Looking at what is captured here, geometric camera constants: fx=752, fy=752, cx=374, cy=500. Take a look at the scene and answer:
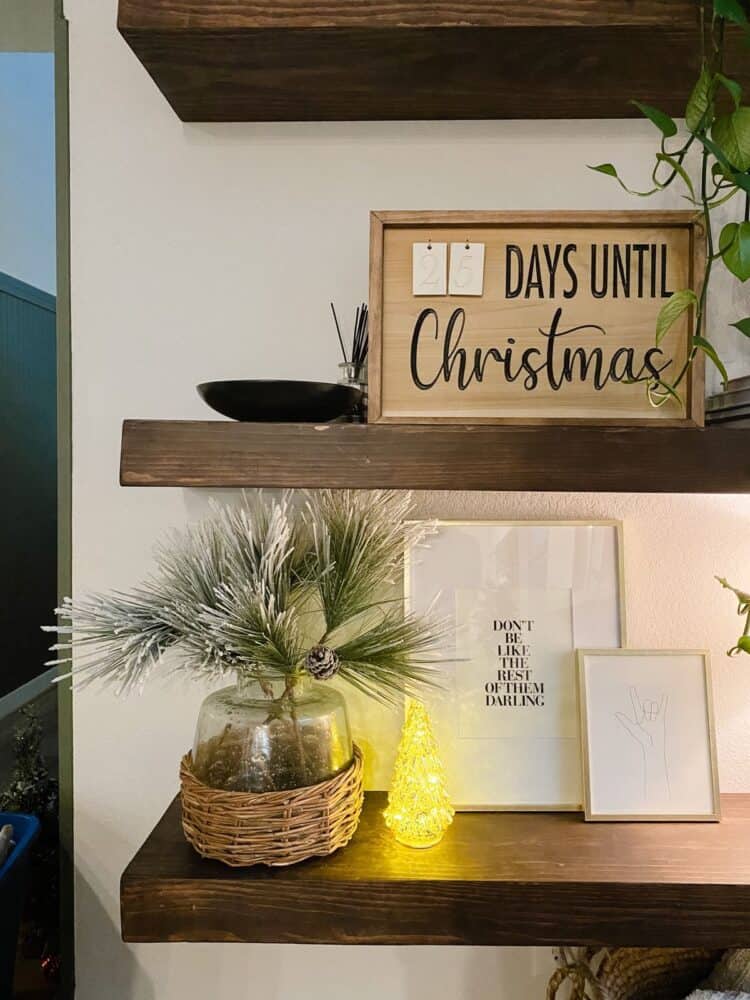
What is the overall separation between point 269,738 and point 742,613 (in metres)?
0.60

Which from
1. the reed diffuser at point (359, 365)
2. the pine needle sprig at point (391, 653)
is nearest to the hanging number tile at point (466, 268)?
the reed diffuser at point (359, 365)

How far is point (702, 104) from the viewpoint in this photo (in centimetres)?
74

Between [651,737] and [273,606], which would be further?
[651,737]

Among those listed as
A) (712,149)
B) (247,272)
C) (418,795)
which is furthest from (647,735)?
(247,272)

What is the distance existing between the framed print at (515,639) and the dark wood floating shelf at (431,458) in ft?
0.67

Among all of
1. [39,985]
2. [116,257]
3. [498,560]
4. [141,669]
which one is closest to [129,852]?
[39,985]

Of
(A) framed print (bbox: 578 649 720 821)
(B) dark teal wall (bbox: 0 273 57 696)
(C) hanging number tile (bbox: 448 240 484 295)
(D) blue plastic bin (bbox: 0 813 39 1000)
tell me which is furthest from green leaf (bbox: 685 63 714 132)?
(D) blue plastic bin (bbox: 0 813 39 1000)

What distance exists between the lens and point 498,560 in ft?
3.05

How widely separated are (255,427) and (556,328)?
0.34m

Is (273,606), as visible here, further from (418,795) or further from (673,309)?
(673,309)

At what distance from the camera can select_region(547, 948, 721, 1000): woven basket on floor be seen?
0.84 m

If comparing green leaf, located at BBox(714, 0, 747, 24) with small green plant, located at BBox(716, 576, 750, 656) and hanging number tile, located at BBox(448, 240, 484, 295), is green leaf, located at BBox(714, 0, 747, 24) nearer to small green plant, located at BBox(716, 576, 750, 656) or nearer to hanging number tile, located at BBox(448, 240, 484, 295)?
hanging number tile, located at BBox(448, 240, 484, 295)

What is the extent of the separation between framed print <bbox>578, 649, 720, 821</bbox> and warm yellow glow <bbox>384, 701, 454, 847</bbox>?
0.18 meters

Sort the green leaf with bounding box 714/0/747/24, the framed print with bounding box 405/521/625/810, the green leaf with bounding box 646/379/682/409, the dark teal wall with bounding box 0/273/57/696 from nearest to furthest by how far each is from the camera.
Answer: the green leaf with bounding box 714/0/747/24
the green leaf with bounding box 646/379/682/409
the framed print with bounding box 405/521/625/810
the dark teal wall with bounding box 0/273/57/696
